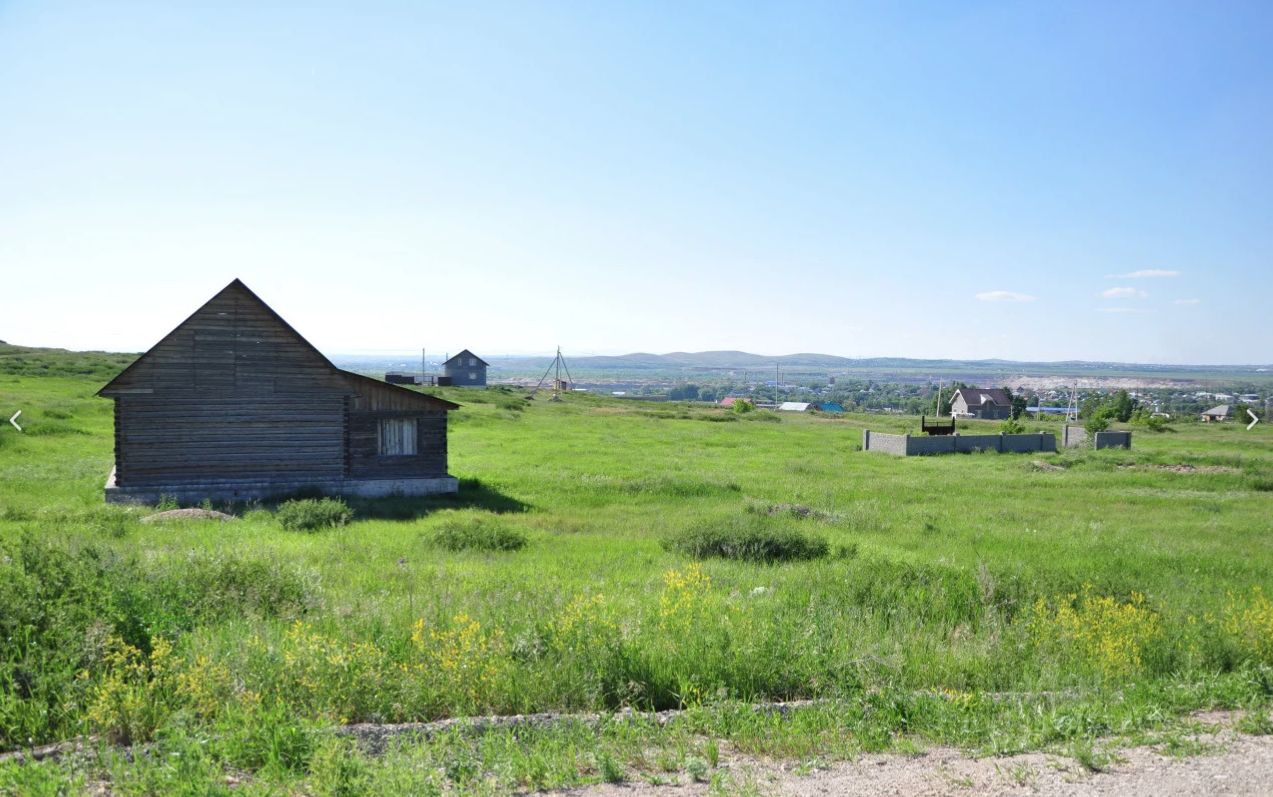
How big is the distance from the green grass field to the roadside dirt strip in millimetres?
271

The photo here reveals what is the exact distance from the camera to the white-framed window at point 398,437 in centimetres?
2592

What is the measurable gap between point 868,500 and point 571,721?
19.3m

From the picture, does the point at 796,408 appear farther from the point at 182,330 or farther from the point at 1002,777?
the point at 1002,777

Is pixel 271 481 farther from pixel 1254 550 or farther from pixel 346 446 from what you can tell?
pixel 1254 550

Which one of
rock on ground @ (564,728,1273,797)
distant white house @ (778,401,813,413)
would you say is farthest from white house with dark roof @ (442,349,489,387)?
rock on ground @ (564,728,1273,797)

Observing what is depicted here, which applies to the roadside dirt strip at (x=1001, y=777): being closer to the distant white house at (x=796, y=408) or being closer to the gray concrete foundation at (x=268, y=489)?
the gray concrete foundation at (x=268, y=489)

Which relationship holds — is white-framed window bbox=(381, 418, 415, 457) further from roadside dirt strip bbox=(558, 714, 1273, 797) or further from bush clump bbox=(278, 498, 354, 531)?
roadside dirt strip bbox=(558, 714, 1273, 797)

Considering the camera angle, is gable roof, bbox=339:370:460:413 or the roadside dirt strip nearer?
the roadside dirt strip

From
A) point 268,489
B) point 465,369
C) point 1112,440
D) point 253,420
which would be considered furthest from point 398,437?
point 465,369

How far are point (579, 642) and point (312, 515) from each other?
516 inches

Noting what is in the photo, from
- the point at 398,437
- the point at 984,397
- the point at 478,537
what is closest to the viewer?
the point at 478,537

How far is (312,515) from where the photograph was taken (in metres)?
20.2

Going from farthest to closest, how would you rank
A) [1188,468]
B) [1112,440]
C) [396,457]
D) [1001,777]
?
[1112,440] < [1188,468] < [396,457] < [1001,777]

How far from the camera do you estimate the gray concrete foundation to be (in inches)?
912
